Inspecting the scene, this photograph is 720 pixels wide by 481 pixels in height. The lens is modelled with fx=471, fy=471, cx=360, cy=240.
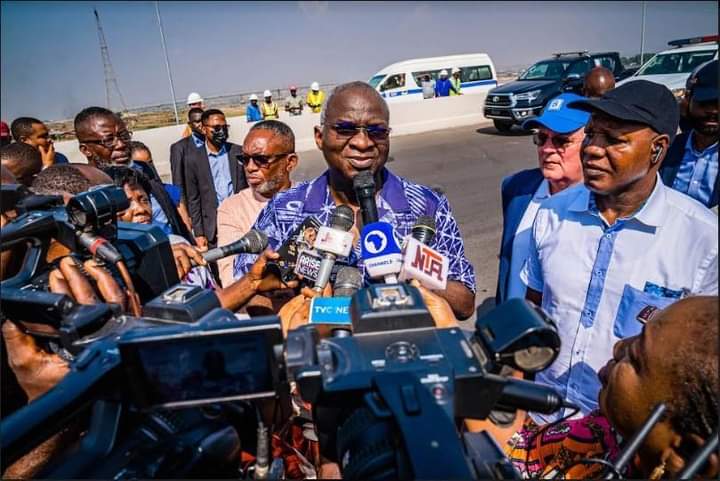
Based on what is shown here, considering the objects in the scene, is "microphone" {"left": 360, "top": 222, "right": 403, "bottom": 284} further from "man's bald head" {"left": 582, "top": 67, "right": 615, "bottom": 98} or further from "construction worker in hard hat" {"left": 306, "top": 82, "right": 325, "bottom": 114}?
"construction worker in hard hat" {"left": 306, "top": 82, "right": 325, "bottom": 114}

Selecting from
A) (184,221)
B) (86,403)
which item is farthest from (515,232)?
(184,221)

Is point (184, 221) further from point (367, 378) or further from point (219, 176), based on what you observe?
point (367, 378)

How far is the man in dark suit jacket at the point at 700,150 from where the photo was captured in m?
2.77

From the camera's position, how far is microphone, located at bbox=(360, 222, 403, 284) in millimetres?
1229

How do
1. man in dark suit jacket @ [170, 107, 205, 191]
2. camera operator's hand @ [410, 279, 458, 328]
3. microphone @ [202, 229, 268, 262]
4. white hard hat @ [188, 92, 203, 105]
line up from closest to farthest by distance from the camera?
1. camera operator's hand @ [410, 279, 458, 328]
2. microphone @ [202, 229, 268, 262]
3. man in dark suit jacket @ [170, 107, 205, 191]
4. white hard hat @ [188, 92, 203, 105]

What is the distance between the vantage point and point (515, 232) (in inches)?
102

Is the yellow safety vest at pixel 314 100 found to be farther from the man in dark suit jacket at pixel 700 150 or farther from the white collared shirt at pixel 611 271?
the white collared shirt at pixel 611 271

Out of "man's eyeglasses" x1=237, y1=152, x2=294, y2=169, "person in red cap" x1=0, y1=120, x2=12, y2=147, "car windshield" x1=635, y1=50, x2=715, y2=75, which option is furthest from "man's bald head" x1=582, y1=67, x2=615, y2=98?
"car windshield" x1=635, y1=50, x2=715, y2=75

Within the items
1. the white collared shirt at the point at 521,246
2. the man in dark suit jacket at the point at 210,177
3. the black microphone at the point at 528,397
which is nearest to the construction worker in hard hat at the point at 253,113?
the man in dark suit jacket at the point at 210,177

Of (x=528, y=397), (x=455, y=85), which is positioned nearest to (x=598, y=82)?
(x=528, y=397)

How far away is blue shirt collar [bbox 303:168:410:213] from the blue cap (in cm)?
98

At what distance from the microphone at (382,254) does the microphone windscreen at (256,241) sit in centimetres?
49

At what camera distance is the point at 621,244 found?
1.72 m

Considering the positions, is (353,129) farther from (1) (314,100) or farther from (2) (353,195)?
(1) (314,100)
